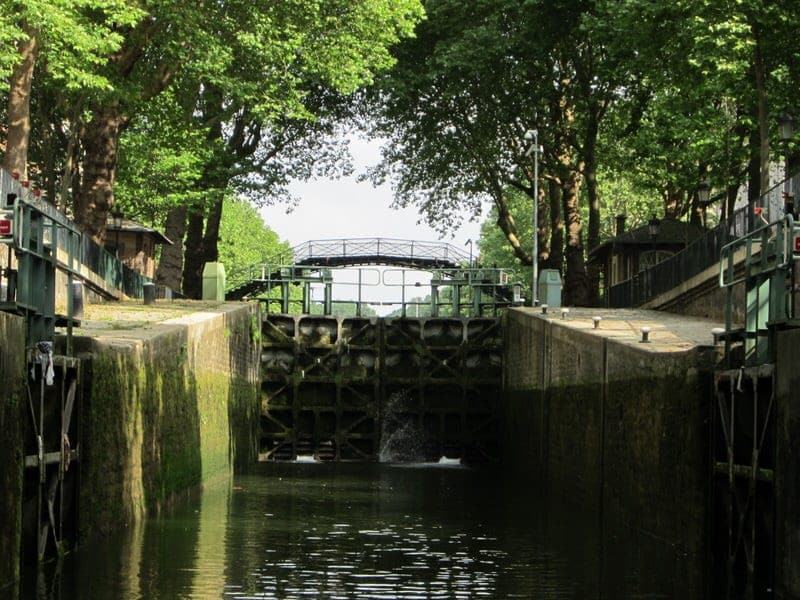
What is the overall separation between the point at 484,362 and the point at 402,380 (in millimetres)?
2196

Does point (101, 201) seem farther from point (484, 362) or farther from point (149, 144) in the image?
point (484, 362)

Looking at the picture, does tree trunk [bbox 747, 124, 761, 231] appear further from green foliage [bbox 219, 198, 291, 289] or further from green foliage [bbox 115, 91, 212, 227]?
green foliage [bbox 219, 198, 291, 289]

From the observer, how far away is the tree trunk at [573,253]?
47281 mm

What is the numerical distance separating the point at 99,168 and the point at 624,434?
15.9 meters

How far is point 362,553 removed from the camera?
1877cm

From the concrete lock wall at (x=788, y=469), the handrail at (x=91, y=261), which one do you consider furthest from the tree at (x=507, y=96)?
the concrete lock wall at (x=788, y=469)

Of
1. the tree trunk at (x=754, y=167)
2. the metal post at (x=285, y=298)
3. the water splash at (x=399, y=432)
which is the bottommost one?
the water splash at (x=399, y=432)

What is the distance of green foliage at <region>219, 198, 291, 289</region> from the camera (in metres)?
85.6

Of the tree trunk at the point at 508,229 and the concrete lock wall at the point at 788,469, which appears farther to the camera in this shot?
the tree trunk at the point at 508,229

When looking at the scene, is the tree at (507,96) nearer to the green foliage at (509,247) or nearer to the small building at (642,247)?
the small building at (642,247)

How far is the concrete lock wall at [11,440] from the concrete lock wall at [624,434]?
19.3 ft

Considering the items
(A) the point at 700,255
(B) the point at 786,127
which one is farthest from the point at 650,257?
(B) the point at 786,127

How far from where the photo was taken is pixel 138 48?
33688mm

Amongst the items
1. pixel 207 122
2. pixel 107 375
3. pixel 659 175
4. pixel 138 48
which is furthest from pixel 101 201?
pixel 659 175
